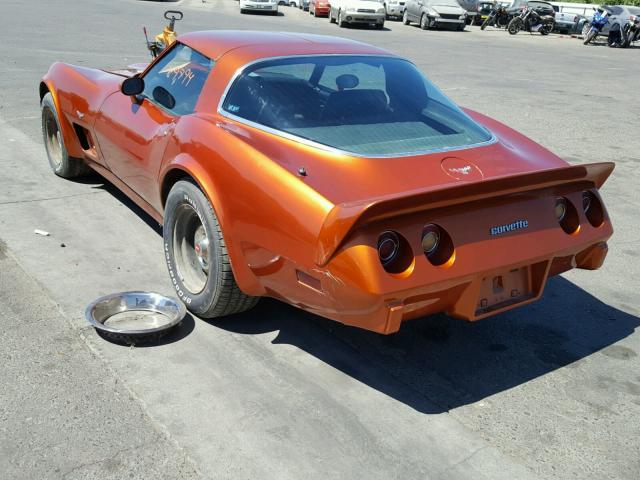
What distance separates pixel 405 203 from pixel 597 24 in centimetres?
2662

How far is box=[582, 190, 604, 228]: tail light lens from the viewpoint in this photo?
380cm

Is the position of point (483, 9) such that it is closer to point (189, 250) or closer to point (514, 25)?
point (514, 25)

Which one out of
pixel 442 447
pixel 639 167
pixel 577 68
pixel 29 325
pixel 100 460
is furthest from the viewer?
pixel 577 68

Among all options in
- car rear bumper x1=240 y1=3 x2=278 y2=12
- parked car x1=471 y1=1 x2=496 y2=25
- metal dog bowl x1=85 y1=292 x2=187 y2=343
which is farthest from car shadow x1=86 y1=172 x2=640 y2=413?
parked car x1=471 y1=1 x2=496 y2=25

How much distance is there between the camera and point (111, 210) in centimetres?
564

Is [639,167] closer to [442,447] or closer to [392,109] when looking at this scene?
[392,109]

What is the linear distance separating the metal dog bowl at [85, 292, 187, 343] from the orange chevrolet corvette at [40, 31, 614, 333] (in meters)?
0.13

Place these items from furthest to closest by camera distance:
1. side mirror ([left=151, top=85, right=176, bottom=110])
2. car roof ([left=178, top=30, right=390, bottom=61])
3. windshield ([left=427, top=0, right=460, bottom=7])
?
1. windshield ([left=427, top=0, right=460, bottom=7])
2. side mirror ([left=151, top=85, right=176, bottom=110])
3. car roof ([left=178, top=30, right=390, bottom=61])

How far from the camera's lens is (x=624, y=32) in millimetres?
26312

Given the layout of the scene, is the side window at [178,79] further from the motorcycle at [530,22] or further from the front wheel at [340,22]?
the motorcycle at [530,22]

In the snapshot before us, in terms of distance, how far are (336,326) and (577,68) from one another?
16.1 m

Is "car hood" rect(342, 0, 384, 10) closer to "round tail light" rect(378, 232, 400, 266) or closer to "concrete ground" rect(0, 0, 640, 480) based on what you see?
"concrete ground" rect(0, 0, 640, 480)

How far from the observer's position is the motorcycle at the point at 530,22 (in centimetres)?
2942

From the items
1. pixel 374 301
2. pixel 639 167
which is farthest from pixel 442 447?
pixel 639 167
